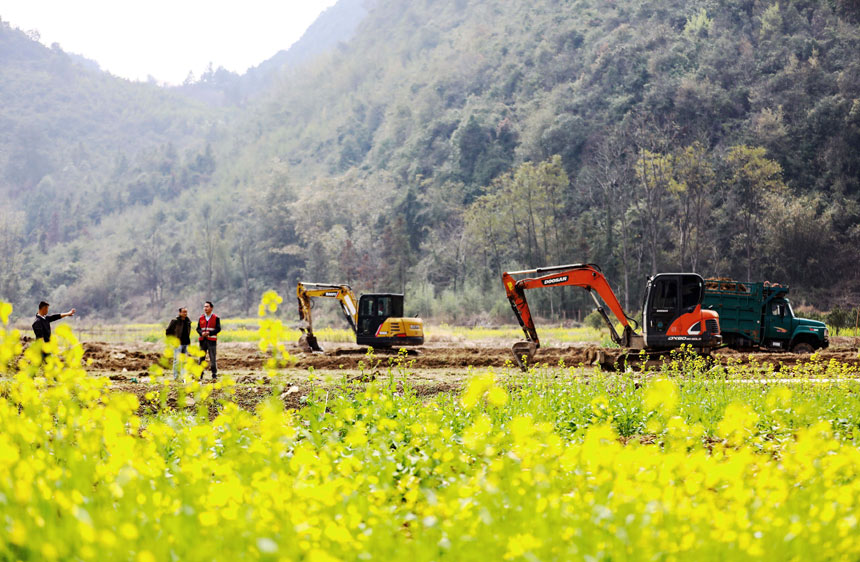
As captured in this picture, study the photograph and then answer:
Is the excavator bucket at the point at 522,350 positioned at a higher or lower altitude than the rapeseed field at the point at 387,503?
lower

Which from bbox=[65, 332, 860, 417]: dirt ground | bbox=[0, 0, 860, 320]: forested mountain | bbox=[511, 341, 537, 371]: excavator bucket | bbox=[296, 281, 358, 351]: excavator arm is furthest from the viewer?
bbox=[0, 0, 860, 320]: forested mountain

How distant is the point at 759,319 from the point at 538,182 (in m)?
33.4

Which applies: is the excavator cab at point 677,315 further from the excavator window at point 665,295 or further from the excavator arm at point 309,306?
the excavator arm at point 309,306

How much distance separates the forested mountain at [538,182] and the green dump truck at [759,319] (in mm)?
22955

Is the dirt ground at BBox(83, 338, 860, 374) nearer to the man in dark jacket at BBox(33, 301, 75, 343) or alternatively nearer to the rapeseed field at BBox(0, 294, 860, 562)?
the man in dark jacket at BBox(33, 301, 75, 343)

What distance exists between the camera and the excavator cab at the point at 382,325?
25.2m

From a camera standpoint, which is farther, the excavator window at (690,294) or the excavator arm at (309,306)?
the excavator arm at (309,306)

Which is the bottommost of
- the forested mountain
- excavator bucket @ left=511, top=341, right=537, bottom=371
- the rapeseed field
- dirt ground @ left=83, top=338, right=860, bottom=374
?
dirt ground @ left=83, top=338, right=860, bottom=374

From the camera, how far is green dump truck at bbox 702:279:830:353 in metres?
23.6

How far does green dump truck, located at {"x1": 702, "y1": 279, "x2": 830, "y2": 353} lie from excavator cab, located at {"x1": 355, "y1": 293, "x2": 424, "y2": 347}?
31.5ft

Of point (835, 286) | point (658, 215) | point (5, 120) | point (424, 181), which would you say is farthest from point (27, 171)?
point (835, 286)

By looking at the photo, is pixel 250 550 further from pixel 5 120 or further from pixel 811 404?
pixel 5 120

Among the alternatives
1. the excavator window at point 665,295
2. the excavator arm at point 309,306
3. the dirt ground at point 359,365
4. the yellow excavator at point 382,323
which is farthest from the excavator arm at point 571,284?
the excavator arm at point 309,306

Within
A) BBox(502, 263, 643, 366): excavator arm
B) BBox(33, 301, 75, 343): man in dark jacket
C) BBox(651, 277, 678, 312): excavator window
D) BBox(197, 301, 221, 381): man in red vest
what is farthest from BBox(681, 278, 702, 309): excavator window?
BBox(33, 301, 75, 343): man in dark jacket
